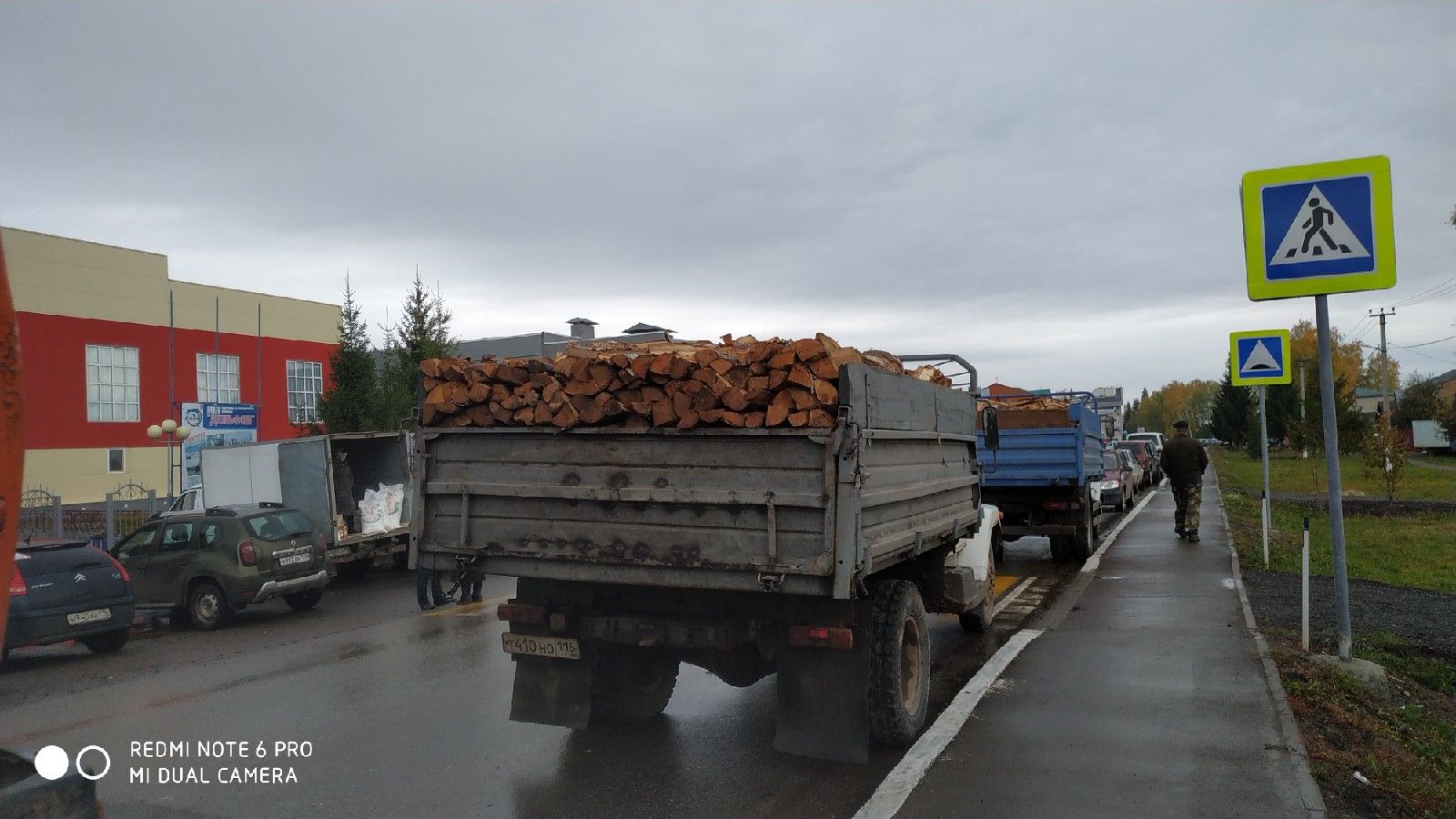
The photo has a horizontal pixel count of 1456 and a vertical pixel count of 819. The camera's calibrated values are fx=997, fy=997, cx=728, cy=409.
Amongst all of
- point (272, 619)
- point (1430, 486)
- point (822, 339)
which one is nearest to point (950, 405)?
point (822, 339)

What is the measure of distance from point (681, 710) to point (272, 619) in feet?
26.8

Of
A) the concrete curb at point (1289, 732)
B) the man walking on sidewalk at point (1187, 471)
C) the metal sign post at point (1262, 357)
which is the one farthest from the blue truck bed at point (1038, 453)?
the concrete curb at point (1289, 732)

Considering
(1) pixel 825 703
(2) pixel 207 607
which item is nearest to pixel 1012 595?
(1) pixel 825 703

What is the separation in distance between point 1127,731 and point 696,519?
3.17 metres

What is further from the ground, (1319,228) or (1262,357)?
(1319,228)

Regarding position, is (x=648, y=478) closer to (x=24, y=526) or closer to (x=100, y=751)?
(x=100, y=751)

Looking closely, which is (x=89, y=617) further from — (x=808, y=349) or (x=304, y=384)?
(x=304, y=384)

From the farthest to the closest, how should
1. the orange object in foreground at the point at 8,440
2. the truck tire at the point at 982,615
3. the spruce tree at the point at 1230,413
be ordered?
the spruce tree at the point at 1230,413, the truck tire at the point at 982,615, the orange object in foreground at the point at 8,440

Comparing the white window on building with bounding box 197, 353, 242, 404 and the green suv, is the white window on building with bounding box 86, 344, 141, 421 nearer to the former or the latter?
the white window on building with bounding box 197, 353, 242, 404

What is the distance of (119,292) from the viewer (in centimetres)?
3247

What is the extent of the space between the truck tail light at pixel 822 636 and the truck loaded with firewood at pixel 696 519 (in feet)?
0.04

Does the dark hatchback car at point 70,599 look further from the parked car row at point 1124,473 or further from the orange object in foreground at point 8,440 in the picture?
the parked car row at point 1124,473

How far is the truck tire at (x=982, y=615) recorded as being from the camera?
905 cm

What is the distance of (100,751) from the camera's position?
6547mm
